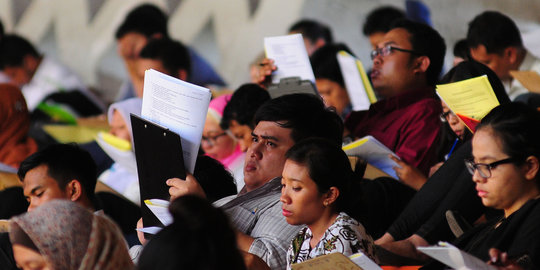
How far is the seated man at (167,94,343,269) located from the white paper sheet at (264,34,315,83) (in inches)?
27.0

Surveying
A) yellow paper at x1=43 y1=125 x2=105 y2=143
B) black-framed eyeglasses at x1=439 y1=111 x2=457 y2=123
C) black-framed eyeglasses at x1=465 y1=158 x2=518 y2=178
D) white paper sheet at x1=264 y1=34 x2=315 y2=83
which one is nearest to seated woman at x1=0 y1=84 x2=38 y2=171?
yellow paper at x1=43 y1=125 x2=105 y2=143

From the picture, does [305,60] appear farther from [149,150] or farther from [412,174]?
[149,150]

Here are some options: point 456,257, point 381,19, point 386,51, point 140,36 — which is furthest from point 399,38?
point 140,36

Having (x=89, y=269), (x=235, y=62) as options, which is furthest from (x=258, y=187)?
(x=235, y=62)

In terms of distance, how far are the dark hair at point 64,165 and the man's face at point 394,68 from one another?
1372 millimetres

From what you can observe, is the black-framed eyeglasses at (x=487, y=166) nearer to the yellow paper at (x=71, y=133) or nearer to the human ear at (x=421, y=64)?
the human ear at (x=421, y=64)

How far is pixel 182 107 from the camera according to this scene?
8.16ft

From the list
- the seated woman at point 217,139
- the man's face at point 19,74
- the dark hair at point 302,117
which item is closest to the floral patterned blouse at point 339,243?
the dark hair at point 302,117

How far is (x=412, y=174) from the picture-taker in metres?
3.24

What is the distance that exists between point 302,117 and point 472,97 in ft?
1.97

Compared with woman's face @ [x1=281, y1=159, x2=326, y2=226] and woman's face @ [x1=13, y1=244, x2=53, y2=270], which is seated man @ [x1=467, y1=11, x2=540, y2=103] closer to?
woman's face @ [x1=281, y1=159, x2=326, y2=226]

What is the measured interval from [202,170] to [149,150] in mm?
468

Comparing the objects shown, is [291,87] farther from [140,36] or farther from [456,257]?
[140,36]

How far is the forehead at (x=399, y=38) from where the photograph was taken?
3.81 m
